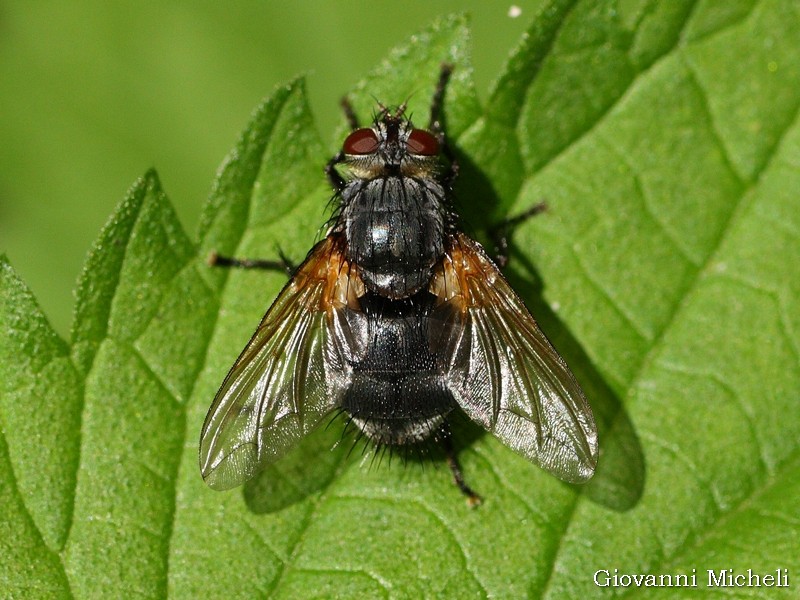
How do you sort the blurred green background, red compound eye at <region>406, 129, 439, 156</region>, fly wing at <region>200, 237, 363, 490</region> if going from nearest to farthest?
fly wing at <region>200, 237, 363, 490</region>, red compound eye at <region>406, 129, 439, 156</region>, the blurred green background

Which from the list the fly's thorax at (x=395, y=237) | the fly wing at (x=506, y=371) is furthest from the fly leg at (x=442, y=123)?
the fly wing at (x=506, y=371)

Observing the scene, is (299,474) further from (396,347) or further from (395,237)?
(395,237)

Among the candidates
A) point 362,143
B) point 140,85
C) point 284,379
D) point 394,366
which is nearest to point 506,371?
point 394,366

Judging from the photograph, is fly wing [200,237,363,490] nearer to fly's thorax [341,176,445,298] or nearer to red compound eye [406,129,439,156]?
fly's thorax [341,176,445,298]

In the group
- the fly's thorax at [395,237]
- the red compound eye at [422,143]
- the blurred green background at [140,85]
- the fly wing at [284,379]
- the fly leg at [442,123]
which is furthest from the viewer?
the blurred green background at [140,85]

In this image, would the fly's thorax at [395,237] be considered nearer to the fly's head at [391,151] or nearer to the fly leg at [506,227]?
the fly's head at [391,151]

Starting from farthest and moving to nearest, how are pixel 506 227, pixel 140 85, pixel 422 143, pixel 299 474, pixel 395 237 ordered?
pixel 140 85, pixel 506 227, pixel 299 474, pixel 422 143, pixel 395 237

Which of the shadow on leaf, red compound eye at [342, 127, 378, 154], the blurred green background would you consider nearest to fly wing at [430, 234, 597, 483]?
red compound eye at [342, 127, 378, 154]
